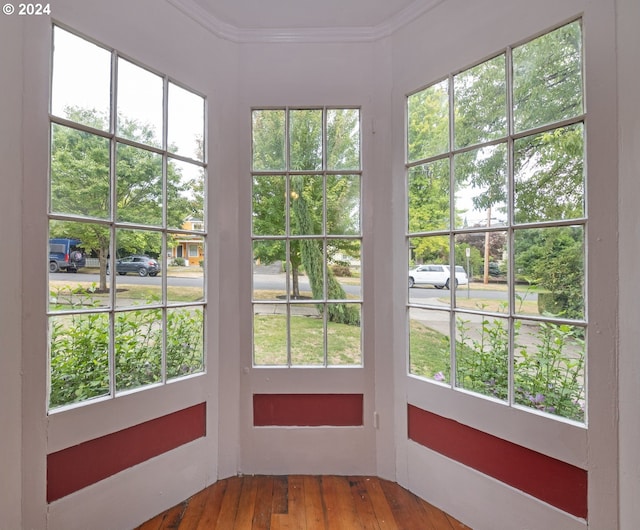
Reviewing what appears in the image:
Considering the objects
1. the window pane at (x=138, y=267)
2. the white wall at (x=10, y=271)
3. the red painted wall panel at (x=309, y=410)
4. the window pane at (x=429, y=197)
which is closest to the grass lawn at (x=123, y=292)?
the window pane at (x=138, y=267)

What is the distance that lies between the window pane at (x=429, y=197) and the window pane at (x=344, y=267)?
31 cm

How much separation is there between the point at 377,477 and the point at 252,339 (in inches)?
36.9

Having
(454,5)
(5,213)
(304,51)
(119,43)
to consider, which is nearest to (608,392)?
(454,5)

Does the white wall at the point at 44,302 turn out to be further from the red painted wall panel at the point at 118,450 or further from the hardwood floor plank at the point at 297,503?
the hardwood floor plank at the point at 297,503

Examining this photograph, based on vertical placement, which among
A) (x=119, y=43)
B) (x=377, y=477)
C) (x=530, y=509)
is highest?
(x=119, y=43)

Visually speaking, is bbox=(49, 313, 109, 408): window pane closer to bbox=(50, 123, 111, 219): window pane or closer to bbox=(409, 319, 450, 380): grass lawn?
bbox=(50, 123, 111, 219): window pane

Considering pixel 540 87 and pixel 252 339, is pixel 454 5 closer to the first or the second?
pixel 540 87

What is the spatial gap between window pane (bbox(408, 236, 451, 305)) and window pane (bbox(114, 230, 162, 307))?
1.18m

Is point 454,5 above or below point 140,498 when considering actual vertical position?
→ above

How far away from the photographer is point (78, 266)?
1217mm

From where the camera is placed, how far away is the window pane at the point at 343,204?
1682 millimetres

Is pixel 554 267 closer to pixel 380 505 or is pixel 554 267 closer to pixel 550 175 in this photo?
pixel 550 175

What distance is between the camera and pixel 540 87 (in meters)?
1.20

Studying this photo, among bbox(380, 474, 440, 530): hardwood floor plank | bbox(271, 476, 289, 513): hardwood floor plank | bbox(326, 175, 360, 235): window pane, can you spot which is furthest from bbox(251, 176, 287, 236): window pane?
bbox(380, 474, 440, 530): hardwood floor plank
